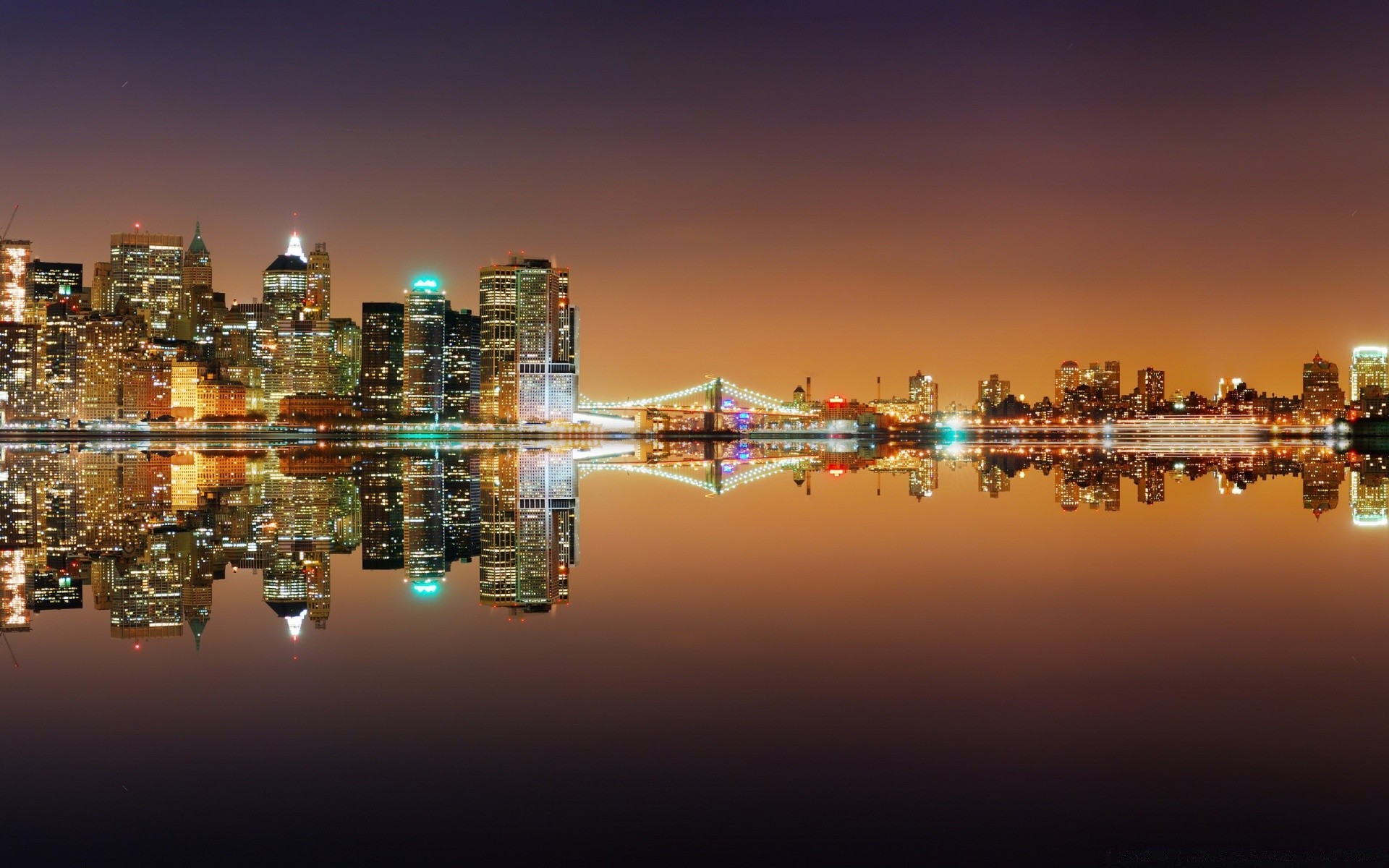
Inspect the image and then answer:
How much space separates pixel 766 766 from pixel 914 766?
785mm

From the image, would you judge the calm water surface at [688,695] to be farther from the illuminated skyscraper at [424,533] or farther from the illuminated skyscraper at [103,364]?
the illuminated skyscraper at [103,364]

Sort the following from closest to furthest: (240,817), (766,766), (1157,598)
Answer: (240,817), (766,766), (1157,598)

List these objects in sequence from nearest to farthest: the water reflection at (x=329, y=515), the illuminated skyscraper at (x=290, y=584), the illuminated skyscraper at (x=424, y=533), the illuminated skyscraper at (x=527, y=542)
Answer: the illuminated skyscraper at (x=290, y=584), the water reflection at (x=329, y=515), the illuminated skyscraper at (x=527, y=542), the illuminated skyscraper at (x=424, y=533)

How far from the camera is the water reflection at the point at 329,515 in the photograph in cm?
1291

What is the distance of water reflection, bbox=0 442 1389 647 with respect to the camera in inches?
508

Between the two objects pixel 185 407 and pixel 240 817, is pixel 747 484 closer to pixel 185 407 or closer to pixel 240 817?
pixel 240 817

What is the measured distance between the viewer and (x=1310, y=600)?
12578 millimetres

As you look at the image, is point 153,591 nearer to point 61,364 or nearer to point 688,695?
point 688,695

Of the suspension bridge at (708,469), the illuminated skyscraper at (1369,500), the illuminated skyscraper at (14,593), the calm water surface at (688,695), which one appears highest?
the suspension bridge at (708,469)

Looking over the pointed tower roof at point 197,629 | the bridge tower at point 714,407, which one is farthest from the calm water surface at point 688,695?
Result: the bridge tower at point 714,407

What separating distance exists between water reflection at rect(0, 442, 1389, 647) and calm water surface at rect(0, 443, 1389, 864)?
0.48 feet

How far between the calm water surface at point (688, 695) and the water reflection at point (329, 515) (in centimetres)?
15

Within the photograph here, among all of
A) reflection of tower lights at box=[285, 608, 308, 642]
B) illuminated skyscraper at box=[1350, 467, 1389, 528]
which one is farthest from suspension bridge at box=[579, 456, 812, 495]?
reflection of tower lights at box=[285, 608, 308, 642]

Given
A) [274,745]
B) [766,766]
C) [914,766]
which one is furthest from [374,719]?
[914,766]
